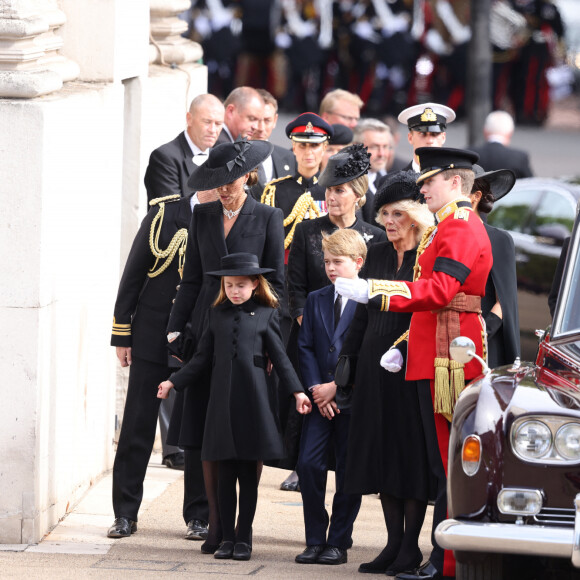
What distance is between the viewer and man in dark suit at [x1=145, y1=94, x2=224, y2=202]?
935 cm

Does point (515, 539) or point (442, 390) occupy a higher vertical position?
point (442, 390)

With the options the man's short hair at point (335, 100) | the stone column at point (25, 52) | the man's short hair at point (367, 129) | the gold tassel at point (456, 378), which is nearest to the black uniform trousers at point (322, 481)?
the gold tassel at point (456, 378)

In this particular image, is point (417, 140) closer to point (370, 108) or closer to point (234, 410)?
point (234, 410)

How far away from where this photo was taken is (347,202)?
8.20 metres

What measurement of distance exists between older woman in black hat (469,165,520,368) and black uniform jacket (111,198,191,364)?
1.60m

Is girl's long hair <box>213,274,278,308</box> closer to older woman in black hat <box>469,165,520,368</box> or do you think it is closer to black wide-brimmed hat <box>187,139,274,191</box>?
black wide-brimmed hat <box>187,139,274,191</box>

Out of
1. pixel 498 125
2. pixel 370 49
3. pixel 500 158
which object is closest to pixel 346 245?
pixel 500 158

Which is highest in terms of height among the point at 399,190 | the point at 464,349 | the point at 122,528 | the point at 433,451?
the point at 399,190

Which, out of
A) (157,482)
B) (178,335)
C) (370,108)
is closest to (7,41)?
(178,335)

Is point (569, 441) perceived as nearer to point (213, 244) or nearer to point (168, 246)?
point (213, 244)

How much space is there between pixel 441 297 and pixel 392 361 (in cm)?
48

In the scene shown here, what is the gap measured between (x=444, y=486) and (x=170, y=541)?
160 centimetres

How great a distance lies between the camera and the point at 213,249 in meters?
7.69

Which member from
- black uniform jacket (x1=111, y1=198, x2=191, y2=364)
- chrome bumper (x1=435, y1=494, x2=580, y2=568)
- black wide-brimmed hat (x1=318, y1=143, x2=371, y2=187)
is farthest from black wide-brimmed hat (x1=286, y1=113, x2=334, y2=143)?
chrome bumper (x1=435, y1=494, x2=580, y2=568)
